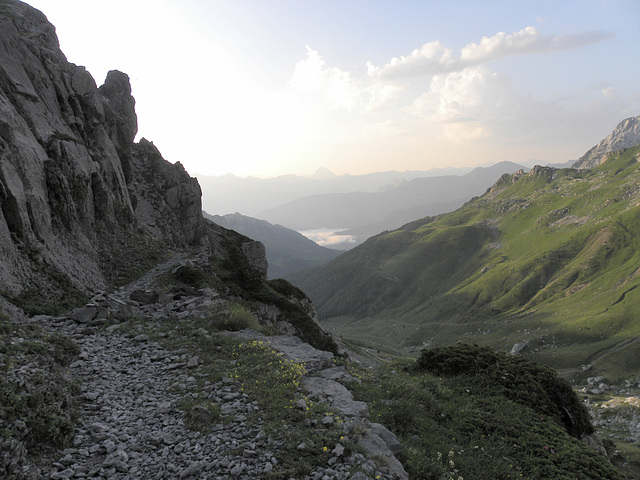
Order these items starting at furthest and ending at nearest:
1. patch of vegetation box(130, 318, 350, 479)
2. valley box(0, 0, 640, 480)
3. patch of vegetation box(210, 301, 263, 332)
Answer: patch of vegetation box(210, 301, 263, 332) < patch of vegetation box(130, 318, 350, 479) < valley box(0, 0, 640, 480)

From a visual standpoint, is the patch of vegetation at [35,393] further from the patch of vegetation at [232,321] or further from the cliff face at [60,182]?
the cliff face at [60,182]

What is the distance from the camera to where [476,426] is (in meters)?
14.2

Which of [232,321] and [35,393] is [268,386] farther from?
[232,321]

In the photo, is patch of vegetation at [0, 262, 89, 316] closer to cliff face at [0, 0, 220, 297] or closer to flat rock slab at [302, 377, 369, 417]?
cliff face at [0, 0, 220, 297]

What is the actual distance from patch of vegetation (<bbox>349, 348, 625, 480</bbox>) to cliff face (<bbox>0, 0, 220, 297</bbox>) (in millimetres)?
21837

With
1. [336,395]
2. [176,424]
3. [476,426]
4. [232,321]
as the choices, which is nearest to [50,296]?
[232,321]

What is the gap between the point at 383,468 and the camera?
29.1 ft

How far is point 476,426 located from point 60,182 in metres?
34.0

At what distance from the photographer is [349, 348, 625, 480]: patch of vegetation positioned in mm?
11336

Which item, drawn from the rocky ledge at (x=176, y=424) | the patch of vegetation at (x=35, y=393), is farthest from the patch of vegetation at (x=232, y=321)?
the patch of vegetation at (x=35, y=393)

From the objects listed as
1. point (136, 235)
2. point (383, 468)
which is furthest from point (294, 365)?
point (136, 235)

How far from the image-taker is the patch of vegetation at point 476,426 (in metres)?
11.3

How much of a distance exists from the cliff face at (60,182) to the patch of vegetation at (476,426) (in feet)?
71.6

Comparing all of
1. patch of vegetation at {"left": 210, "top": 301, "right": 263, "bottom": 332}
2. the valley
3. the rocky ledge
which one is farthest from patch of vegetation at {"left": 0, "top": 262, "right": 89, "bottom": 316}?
patch of vegetation at {"left": 210, "top": 301, "right": 263, "bottom": 332}
